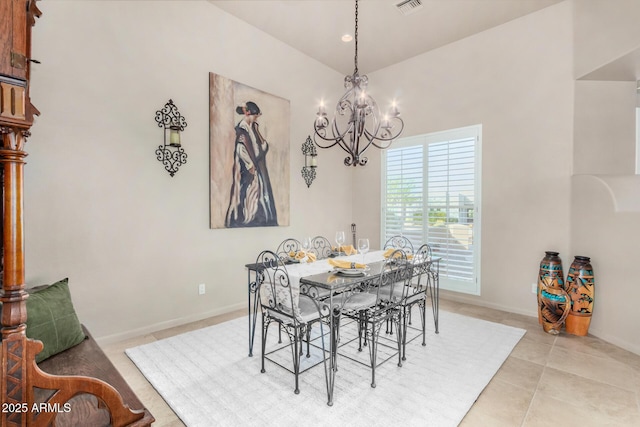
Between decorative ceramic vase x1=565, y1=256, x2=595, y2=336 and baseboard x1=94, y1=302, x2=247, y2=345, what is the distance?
3663mm

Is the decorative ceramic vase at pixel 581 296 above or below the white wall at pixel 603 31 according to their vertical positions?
below

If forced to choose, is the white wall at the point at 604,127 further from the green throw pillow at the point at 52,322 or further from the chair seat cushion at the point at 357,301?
the green throw pillow at the point at 52,322

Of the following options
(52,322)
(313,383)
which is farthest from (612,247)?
(52,322)

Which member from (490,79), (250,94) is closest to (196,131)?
(250,94)

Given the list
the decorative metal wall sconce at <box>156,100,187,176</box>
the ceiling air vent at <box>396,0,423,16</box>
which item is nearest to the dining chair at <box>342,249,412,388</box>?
the decorative metal wall sconce at <box>156,100,187,176</box>

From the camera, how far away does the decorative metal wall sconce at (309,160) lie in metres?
4.84

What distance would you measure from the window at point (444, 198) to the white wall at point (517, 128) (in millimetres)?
134

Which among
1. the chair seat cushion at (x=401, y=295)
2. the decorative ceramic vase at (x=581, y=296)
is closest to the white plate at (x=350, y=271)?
the chair seat cushion at (x=401, y=295)

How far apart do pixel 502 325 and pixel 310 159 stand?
329 cm

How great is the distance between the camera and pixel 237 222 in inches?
156

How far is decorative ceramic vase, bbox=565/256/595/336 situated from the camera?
3240 mm

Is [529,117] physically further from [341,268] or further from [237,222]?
[237,222]

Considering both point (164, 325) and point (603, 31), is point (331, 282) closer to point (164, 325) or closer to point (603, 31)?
point (164, 325)

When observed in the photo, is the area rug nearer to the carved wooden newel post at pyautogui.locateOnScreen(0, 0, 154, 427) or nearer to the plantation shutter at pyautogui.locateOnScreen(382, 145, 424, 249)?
the carved wooden newel post at pyautogui.locateOnScreen(0, 0, 154, 427)
